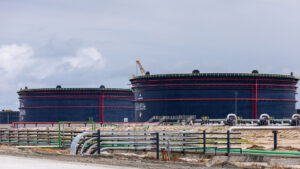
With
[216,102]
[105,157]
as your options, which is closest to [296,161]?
[105,157]

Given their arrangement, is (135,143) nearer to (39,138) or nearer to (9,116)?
(39,138)

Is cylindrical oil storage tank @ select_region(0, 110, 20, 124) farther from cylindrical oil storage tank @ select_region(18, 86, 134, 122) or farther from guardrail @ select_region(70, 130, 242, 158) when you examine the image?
guardrail @ select_region(70, 130, 242, 158)

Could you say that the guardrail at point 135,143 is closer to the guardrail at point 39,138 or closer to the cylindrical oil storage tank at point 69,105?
the guardrail at point 39,138

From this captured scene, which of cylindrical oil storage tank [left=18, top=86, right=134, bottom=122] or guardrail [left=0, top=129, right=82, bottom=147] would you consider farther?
cylindrical oil storage tank [left=18, top=86, right=134, bottom=122]

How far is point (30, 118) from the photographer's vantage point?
401 feet

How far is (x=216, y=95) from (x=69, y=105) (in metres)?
40.3

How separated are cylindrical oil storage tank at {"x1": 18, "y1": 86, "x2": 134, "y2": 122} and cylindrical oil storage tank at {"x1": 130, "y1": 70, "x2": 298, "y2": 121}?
24952mm

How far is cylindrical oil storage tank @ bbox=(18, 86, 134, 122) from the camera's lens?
12031 centimetres

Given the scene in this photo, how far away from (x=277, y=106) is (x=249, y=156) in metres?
75.1

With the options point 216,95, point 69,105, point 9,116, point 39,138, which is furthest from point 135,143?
point 9,116

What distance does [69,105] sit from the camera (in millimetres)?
120875

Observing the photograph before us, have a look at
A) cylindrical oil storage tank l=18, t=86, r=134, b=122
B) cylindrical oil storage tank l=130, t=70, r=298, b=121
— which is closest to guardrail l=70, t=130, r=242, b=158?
cylindrical oil storage tank l=130, t=70, r=298, b=121

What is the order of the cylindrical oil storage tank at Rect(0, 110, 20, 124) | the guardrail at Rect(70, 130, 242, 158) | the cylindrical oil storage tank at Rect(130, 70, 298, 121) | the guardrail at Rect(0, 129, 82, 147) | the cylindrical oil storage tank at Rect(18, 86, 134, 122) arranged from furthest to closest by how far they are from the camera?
the cylindrical oil storage tank at Rect(0, 110, 20, 124) → the cylindrical oil storage tank at Rect(18, 86, 134, 122) → the cylindrical oil storage tank at Rect(130, 70, 298, 121) → the guardrail at Rect(0, 129, 82, 147) → the guardrail at Rect(70, 130, 242, 158)

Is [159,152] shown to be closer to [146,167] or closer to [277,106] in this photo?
[146,167]
